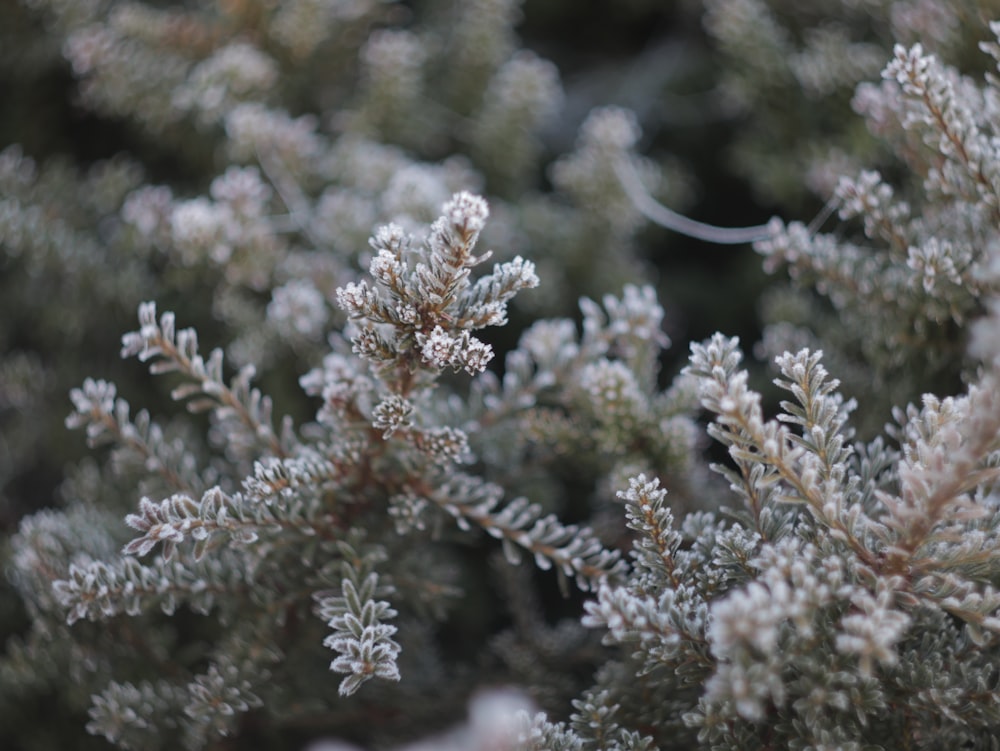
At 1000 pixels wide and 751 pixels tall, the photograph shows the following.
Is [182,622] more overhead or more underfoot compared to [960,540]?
more underfoot

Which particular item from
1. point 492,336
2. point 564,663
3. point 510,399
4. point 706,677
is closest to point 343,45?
point 492,336

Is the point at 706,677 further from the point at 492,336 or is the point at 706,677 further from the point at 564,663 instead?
the point at 492,336

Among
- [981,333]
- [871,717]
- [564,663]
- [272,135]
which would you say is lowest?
[564,663]

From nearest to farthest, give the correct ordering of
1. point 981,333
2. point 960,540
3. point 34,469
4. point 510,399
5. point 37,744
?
point 981,333, point 960,540, point 510,399, point 37,744, point 34,469

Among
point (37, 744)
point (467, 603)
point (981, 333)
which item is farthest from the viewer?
point (467, 603)

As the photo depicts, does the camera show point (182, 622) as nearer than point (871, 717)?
No

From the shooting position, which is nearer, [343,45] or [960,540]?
[960,540]

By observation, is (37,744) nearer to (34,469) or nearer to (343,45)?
(34,469)

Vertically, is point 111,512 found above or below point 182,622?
above

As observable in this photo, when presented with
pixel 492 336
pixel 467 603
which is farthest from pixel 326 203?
pixel 467 603
